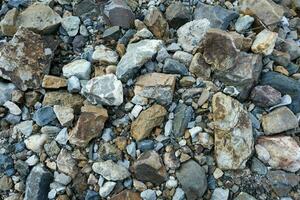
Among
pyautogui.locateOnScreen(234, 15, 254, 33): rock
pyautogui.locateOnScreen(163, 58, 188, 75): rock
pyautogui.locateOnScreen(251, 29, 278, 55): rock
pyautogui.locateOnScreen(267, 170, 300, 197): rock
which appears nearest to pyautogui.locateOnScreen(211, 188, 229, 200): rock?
pyautogui.locateOnScreen(267, 170, 300, 197): rock

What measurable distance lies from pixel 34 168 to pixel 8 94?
0.36 metres

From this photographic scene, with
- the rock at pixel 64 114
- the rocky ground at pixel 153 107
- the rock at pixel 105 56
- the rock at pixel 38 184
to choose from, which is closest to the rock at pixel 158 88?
the rocky ground at pixel 153 107

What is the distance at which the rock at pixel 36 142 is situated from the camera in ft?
6.00

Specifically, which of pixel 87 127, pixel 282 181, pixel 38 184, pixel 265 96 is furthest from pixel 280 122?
pixel 38 184

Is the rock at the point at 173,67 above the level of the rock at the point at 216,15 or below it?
below

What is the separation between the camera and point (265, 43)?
1.86 metres

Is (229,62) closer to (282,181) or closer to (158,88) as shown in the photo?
(158,88)

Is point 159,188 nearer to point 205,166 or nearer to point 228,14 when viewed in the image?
point 205,166

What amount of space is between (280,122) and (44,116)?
990mm

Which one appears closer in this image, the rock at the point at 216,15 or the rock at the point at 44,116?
the rock at the point at 44,116

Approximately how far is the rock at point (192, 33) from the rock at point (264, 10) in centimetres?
21

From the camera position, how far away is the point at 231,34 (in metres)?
1.87

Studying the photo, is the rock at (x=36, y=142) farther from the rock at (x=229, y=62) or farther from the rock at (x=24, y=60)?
the rock at (x=229, y=62)

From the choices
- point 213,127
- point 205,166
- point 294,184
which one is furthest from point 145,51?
point 294,184
